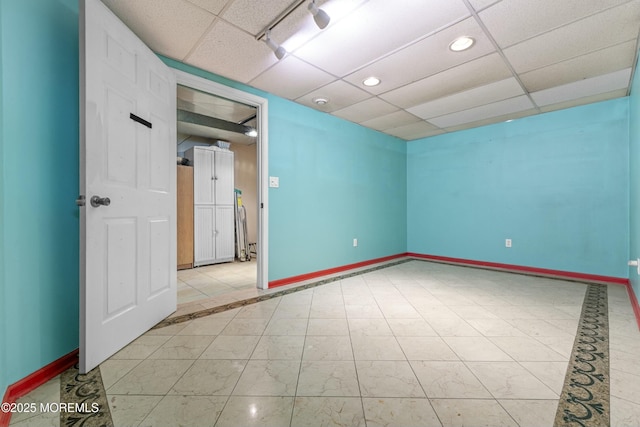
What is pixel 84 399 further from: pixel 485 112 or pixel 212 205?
pixel 485 112

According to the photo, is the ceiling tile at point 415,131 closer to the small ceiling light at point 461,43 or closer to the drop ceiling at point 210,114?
the small ceiling light at point 461,43

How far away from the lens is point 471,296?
2607 mm

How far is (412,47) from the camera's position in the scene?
204 cm

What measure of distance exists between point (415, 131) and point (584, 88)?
6.51ft

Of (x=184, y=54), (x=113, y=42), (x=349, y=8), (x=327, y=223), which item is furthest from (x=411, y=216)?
(x=113, y=42)

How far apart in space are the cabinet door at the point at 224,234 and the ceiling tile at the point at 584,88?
4584mm

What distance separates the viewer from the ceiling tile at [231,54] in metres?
1.90

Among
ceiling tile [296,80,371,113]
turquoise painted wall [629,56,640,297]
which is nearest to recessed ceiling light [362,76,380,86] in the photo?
ceiling tile [296,80,371,113]

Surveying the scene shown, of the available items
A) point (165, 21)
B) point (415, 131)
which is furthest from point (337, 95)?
point (415, 131)

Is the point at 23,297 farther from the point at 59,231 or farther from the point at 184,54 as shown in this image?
the point at 184,54

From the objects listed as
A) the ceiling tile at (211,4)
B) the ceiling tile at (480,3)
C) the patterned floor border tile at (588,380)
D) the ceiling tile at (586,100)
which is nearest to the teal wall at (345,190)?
the ceiling tile at (586,100)

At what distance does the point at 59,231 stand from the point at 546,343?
9.82ft

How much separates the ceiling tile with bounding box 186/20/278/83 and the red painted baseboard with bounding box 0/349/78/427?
224 cm

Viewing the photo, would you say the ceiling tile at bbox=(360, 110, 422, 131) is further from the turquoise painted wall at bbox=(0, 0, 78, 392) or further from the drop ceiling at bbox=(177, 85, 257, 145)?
the turquoise painted wall at bbox=(0, 0, 78, 392)
